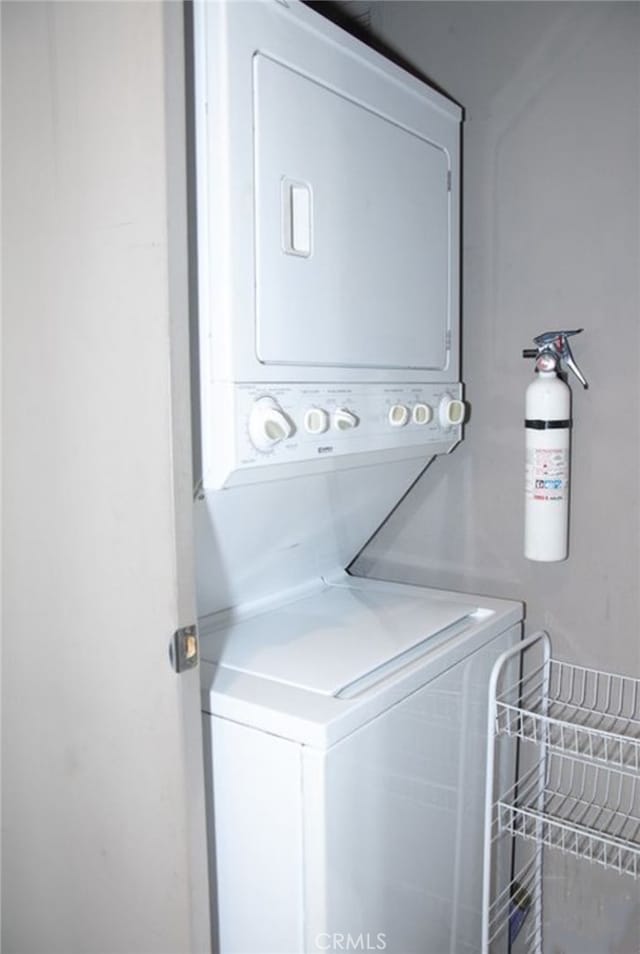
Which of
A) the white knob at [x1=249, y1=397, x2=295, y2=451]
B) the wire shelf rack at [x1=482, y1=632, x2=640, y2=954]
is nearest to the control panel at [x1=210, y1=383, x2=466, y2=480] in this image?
the white knob at [x1=249, y1=397, x2=295, y2=451]

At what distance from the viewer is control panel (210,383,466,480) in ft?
5.64

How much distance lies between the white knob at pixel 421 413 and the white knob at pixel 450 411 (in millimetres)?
80

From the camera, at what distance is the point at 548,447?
2359mm

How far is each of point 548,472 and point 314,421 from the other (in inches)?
35.7

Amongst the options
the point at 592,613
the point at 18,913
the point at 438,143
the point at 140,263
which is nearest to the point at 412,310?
the point at 438,143

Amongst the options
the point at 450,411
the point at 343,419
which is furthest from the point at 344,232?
the point at 450,411

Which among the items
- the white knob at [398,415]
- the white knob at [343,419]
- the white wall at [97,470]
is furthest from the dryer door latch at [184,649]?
the white knob at [398,415]

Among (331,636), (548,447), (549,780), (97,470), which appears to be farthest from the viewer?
(549,780)

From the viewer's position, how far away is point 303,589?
8.85ft

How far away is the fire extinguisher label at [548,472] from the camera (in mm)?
2367

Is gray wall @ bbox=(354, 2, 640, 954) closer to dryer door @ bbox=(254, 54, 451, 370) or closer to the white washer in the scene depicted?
dryer door @ bbox=(254, 54, 451, 370)

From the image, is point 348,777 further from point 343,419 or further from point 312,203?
point 312,203

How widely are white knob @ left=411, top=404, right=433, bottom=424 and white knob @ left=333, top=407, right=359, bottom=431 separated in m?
0.37

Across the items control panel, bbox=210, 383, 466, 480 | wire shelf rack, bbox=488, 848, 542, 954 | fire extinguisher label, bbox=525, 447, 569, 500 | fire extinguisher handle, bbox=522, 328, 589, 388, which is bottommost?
wire shelf rack, bbox=488, 848, 542, 954
